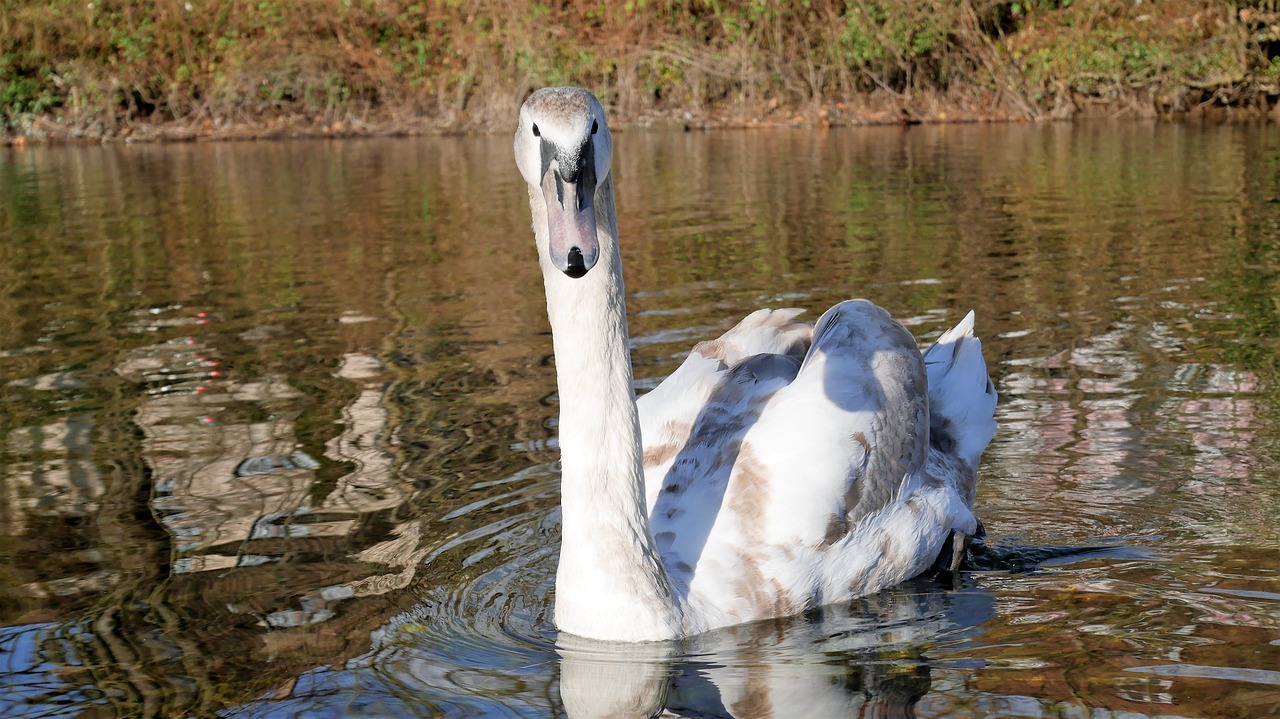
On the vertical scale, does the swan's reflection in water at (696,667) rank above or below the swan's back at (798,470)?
below

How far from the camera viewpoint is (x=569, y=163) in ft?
12.3

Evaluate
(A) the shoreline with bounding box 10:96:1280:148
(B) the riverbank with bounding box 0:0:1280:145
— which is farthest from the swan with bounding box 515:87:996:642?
(B) the riverbank with bounding box 0:0:1280:145

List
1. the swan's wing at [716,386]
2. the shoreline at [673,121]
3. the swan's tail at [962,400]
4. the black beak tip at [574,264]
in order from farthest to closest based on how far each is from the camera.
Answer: the shoreline at [673,121], the swan's tail at [962,400], the swan's wing at [716,386], the black beak tip at [574,264]

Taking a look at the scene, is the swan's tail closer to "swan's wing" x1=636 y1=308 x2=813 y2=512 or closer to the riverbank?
"swan's wing" x1=636 y1=308 x2=813 y2=512

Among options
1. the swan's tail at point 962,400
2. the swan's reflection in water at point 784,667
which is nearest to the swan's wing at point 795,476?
the swan's reflection in water at point 784,667

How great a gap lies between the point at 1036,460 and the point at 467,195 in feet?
42.0

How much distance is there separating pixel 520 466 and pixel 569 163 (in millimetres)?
2863

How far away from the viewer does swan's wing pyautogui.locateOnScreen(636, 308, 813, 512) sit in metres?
5.06

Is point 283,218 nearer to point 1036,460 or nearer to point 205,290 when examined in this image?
point 205,290

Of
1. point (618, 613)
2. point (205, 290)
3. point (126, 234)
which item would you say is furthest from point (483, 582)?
point (126, 234)

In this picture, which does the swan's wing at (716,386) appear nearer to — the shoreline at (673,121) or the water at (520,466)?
the water at (520,466)

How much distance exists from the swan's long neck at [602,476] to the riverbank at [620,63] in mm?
22122

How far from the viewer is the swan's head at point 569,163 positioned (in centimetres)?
365

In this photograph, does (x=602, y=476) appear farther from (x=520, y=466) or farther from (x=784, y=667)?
(x=520, y=466)
